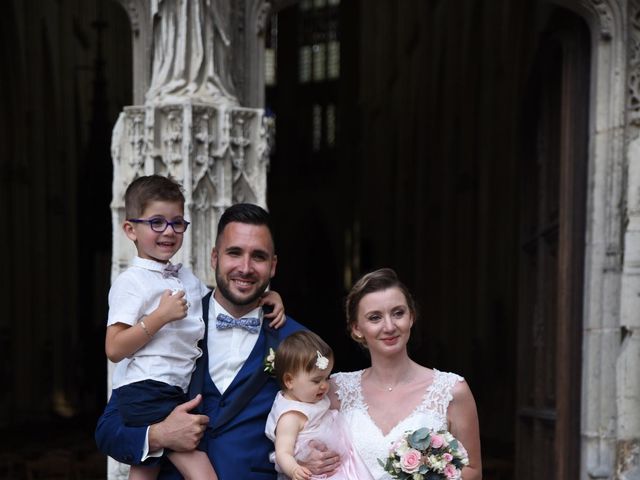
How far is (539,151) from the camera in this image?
25.9ft

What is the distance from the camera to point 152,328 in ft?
12.1

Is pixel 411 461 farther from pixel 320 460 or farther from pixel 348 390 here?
pixel 348 390

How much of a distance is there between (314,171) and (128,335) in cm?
2640

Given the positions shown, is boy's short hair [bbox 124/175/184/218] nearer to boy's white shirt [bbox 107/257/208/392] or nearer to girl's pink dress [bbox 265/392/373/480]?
boy's white shirt [bbox 107/257/208/392]

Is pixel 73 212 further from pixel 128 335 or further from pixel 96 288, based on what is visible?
pixel 128 335

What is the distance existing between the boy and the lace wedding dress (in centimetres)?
52

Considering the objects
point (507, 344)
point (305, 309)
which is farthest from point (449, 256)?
point (305, 309)

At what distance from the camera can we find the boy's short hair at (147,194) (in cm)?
385

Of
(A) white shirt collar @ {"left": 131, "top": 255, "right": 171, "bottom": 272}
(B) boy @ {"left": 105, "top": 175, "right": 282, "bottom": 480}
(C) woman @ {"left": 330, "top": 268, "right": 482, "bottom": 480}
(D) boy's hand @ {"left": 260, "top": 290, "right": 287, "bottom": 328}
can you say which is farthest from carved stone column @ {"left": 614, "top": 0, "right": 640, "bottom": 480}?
(A) white shirt collar @ {"left": 131, "top": 255, "right": 171, "bottom": 272}

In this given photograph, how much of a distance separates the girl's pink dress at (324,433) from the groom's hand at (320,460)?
13mm

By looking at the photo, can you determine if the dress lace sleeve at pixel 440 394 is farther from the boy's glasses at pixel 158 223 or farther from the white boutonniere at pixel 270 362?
the boy's glasses at pixel 158 223

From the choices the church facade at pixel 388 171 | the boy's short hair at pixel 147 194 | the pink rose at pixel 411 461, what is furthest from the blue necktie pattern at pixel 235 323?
the pink rose at pixel 411 461

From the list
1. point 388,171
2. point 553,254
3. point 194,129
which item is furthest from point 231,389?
point 388,171

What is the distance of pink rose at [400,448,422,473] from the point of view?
11.5ft
